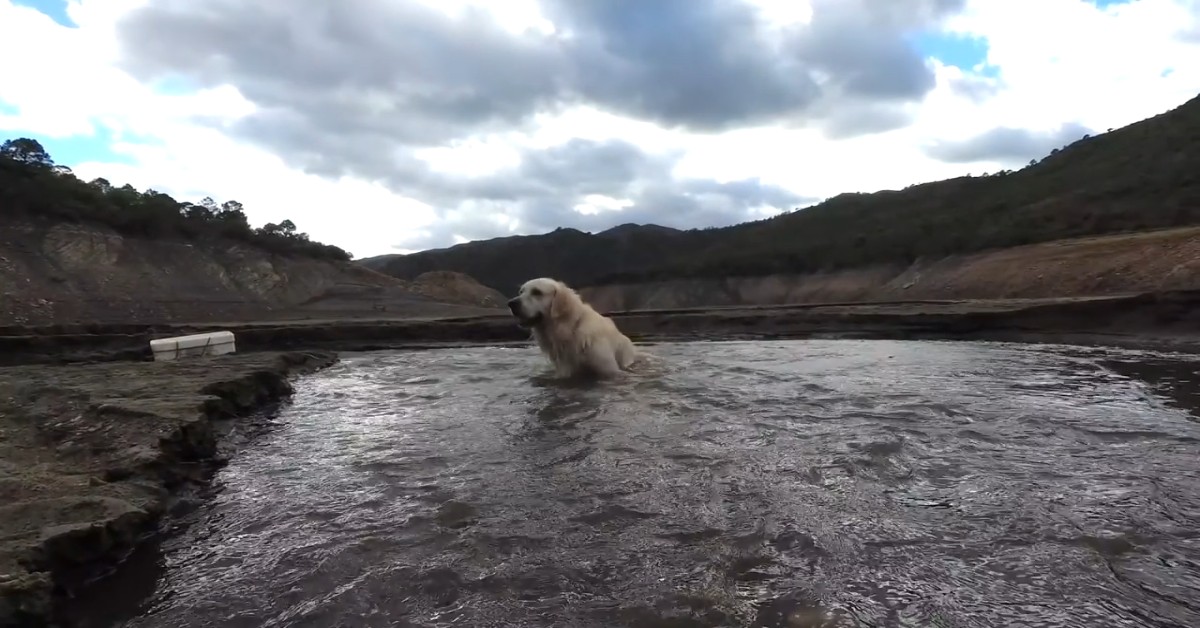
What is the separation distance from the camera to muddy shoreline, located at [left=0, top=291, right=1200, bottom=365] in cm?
1411

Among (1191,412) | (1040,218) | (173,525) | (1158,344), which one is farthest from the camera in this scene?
Result: (1040,218)

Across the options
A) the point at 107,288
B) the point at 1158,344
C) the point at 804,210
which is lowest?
the point at 1158,344

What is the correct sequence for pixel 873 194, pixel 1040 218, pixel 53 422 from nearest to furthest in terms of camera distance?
pixel 53 422, pixel 1040 218, pixel 873 194

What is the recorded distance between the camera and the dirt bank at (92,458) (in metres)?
2.99

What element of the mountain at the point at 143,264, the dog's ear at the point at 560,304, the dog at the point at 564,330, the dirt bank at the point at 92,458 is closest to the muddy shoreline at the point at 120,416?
the dirt bank at the point at 92,458

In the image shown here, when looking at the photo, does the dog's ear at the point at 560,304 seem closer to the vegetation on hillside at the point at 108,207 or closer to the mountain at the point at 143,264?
the mountain at the point at 143,264

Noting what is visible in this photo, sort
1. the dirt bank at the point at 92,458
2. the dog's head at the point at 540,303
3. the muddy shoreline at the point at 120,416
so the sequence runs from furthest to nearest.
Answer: the dog's head at the point at 540,303 < the muddy shoreline at the point at 120,416 < the dirt bank at the point at 92,458

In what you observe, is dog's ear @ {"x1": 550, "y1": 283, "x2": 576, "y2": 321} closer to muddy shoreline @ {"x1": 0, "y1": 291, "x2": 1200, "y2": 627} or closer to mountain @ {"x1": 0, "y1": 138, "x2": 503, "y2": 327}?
muddy shoreline @ {"x1": 0, "y1": 291, "x2": 1200, "y2": 627}

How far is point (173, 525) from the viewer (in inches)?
151

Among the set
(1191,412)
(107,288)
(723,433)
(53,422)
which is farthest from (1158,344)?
(107,288)

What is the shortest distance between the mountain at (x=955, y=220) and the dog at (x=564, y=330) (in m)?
29.4

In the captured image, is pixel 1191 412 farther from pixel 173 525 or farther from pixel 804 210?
pixel 804 210

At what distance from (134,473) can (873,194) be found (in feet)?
260

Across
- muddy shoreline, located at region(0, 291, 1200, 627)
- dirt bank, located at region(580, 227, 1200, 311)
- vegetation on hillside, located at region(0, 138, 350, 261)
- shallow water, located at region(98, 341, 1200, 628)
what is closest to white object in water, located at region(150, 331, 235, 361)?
muddy shoreline, located at region(0, 291, 1200, 627)
